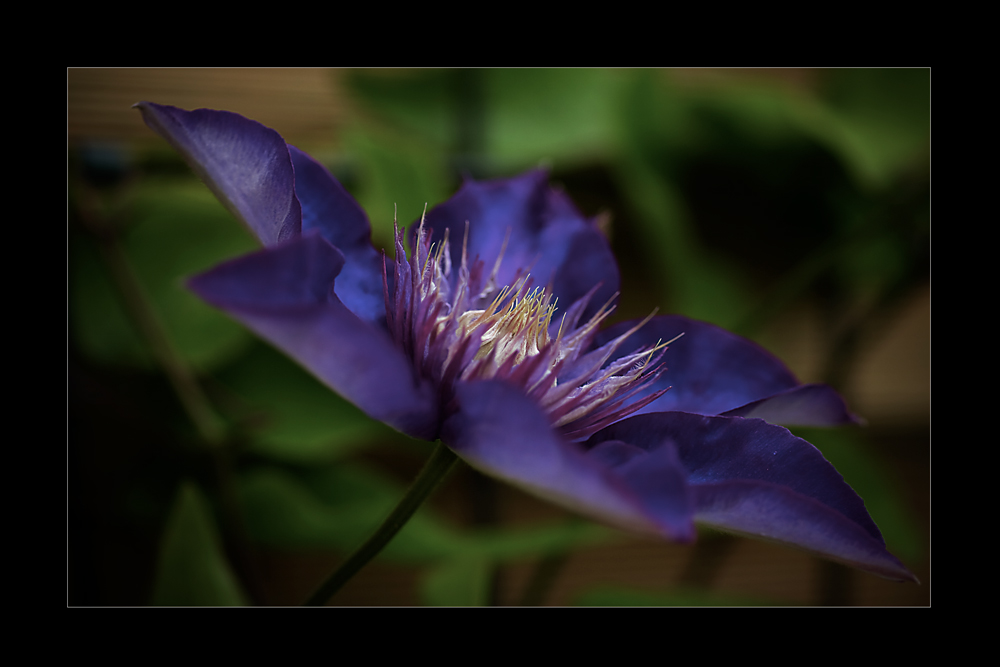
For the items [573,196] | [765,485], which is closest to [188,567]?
[765,485]

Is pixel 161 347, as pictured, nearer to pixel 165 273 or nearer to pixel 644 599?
pixel 165 273

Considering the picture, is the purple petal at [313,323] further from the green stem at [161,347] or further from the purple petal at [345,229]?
the green stem at [161,347]

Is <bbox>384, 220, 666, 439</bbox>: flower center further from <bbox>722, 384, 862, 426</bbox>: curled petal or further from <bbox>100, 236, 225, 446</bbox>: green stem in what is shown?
<bbox>100, 236, 225, 446</bbox>: green stem

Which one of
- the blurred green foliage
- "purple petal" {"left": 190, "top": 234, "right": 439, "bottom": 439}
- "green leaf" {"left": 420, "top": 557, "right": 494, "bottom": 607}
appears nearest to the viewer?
"purple petal" {"left": 190, "top": 234, "right": 439, "bottom": 439}

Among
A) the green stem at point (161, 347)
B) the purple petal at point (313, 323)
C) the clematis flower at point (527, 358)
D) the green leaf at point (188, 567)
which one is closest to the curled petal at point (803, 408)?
the clematis flower at point (527, 358)

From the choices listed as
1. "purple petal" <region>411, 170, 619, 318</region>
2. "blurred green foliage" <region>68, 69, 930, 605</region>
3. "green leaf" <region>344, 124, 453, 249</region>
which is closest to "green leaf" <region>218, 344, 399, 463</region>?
"blurred green foliage" <region>68, 69, 930, 605</region>
